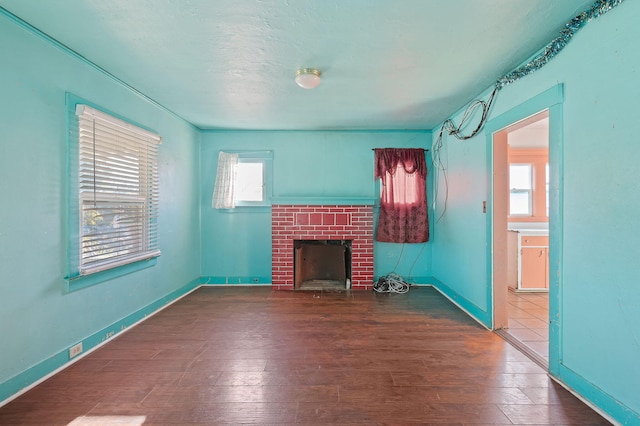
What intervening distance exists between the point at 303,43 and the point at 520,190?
423cm

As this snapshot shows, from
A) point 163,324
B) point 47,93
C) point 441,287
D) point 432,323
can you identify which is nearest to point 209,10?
point 47,93

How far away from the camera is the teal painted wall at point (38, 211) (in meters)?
1.73

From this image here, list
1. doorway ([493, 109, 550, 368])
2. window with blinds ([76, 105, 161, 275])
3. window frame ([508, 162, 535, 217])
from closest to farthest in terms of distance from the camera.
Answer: window with blinds ([76, 105, 161, 275]) < doorway ([493, 109, 550, 368]) < window frame ([508, 162, 535, 217])

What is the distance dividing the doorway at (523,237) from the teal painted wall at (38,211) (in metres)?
3.52

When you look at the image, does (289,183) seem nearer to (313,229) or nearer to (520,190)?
(313,229)

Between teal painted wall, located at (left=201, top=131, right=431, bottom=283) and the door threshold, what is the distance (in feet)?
5.52

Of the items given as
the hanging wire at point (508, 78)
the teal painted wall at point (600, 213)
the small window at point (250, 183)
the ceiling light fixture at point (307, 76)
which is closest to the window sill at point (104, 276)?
the small window at point (250, 183)

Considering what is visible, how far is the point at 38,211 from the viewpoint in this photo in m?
1.93

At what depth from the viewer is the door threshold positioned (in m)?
2.14

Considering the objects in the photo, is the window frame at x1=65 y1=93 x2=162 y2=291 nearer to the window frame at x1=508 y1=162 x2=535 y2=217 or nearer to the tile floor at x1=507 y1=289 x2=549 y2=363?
the tile floor at x1=507 y1=289 x2=549 y2=363

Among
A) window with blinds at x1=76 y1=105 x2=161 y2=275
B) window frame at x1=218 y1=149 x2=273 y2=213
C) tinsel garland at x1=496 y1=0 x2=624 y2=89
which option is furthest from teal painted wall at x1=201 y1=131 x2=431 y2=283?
tinsel garland at x1=496 y1=0 x2=624 y2=89

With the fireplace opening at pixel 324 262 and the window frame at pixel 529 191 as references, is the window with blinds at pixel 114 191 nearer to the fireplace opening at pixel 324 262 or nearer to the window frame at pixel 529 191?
the fireplace opening at pixel 324 262

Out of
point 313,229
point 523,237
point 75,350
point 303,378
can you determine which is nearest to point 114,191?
point 75,350

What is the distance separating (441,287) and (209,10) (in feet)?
12.9
